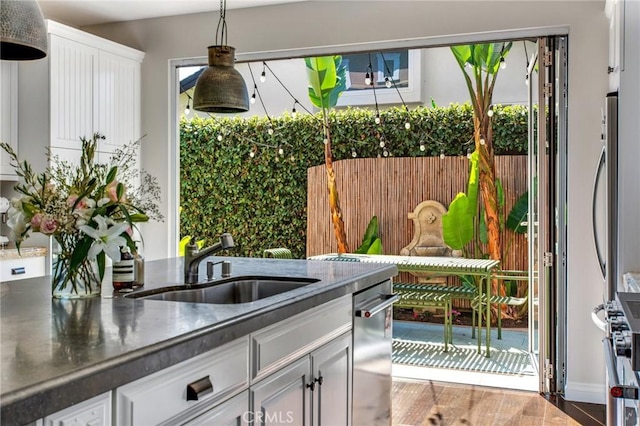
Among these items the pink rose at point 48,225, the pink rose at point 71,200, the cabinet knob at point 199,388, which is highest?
the pink rose at point 71,200

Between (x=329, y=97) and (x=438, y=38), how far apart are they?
8.28ft

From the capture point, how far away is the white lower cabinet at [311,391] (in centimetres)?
185

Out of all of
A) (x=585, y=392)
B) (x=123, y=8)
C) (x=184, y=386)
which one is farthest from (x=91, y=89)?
(x=585, y=392)

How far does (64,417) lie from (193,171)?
21.2ft

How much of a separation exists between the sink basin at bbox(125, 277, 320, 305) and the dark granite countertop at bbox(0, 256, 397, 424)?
0.33 feet

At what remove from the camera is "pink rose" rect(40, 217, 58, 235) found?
1.81 m

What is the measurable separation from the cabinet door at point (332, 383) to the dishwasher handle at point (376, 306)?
113 mm

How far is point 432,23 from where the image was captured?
14.1 ft

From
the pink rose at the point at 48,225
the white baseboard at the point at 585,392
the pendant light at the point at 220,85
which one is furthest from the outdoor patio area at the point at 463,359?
the pink rose at the point at 48,225

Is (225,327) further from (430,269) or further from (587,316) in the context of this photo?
(430,269)

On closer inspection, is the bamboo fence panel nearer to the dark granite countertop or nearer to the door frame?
the door frame

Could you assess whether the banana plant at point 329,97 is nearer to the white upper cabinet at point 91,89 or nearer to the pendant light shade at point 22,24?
the white upper cabinet at point 91,89

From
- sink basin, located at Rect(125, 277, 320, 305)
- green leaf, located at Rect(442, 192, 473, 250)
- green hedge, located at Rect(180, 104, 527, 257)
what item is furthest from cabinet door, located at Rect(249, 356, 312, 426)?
green hedge, located at Rect(180, 104, 527, 257)

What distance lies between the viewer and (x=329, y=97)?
22.0ft
